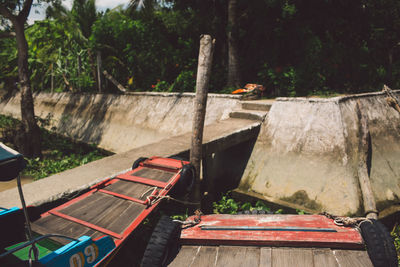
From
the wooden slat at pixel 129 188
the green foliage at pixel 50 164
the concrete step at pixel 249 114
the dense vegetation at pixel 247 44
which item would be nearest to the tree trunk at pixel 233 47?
the dense vegetation at pixel 247 44

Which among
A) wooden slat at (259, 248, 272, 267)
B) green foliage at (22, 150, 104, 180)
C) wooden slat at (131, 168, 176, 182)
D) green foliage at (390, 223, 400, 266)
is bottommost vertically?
green foliage at (390, 223, 400, 266)

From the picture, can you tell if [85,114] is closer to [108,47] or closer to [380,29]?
[108,47]

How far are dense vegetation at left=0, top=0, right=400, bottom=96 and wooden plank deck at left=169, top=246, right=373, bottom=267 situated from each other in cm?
666

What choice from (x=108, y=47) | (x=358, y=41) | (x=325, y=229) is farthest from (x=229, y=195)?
(x=108, y=47)

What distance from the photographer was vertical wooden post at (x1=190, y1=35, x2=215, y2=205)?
5008mm

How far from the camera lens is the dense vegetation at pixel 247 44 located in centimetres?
964

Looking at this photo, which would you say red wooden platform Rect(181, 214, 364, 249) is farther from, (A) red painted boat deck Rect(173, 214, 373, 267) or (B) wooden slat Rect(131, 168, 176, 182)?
(B) wooden slat Rect(131, 168, 176, 182)

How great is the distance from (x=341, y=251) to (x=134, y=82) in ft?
36.0

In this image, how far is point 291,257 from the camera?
3029 mm

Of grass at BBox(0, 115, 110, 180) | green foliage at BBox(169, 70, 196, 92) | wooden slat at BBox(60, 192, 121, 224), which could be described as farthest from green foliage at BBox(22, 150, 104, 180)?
wooden slat at BBox(60, 192, 121, 224)

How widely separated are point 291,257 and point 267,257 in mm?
235

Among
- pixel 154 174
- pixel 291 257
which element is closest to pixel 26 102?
pixel 154 174

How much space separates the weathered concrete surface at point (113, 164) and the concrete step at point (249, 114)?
185mm

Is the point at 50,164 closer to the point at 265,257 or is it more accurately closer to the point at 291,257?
the point at 265,257
